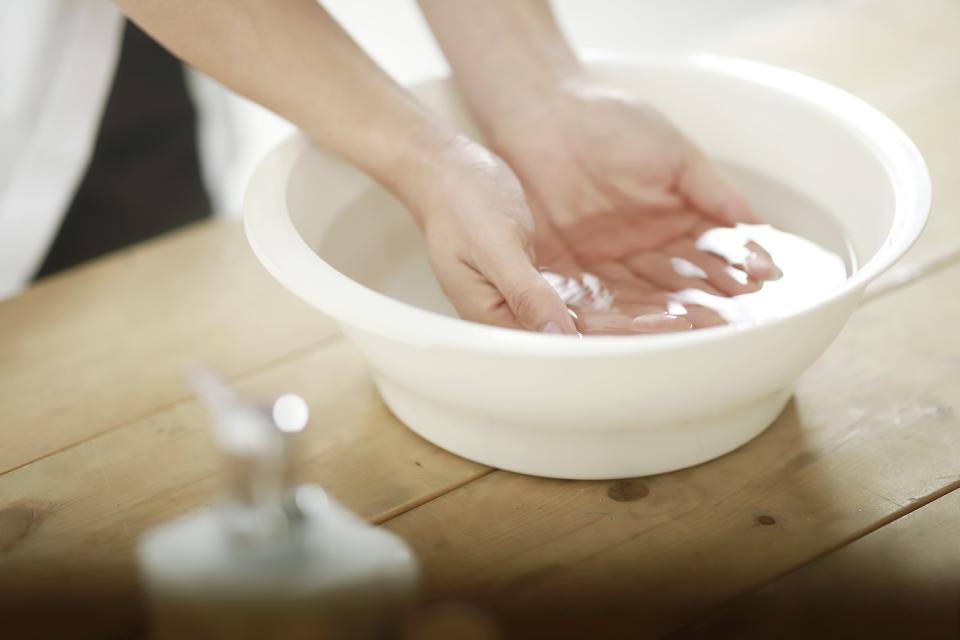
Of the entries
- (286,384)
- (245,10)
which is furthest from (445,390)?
(245,10)

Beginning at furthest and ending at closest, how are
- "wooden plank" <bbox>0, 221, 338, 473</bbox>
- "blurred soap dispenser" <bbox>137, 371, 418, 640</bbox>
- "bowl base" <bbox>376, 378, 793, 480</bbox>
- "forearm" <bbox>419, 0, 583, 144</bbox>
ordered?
"forearm" <bbox>419, 0, 583, 144</bbox> < "wooden plank" <bbox>0, 221, 338, 473</bbox> < "bowl base" <bbox>376, 378, 793, 480</bbox> < "blurred soap dispenser" <bbox>137, 371, 418, 640</bbox>

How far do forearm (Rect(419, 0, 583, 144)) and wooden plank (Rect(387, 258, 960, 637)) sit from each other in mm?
312

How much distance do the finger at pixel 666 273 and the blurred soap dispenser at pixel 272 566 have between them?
1.29ft

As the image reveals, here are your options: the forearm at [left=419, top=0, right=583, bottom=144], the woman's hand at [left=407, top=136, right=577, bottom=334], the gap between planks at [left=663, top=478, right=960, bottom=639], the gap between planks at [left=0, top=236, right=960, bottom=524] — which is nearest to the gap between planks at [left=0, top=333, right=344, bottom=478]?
the gap between planks at [left=0, top=236, right=960, bottom=524]

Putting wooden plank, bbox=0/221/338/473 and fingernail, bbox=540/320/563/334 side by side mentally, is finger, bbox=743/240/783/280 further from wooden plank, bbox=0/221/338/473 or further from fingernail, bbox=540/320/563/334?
wooden plank, bbox=0/221/338/473

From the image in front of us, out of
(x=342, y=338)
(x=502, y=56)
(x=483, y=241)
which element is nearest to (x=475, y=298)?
(x=483, y=241)

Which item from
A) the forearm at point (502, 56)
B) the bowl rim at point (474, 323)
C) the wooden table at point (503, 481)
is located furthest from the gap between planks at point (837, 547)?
the forearm at point (502, 56)

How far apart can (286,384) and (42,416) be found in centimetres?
17

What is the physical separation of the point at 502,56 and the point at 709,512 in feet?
1.39

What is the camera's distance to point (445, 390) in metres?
0.58

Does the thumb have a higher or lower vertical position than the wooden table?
higher

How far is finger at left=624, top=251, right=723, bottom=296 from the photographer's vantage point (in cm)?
75

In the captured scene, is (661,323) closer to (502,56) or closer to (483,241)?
(483,241)

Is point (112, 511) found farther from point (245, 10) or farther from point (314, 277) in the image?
point (245, 10)
